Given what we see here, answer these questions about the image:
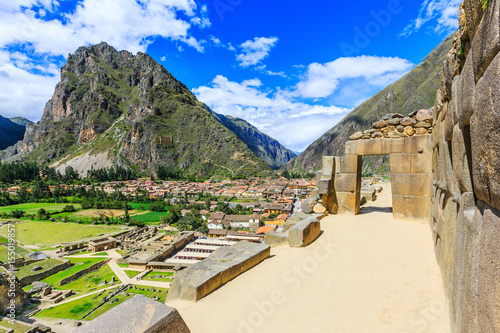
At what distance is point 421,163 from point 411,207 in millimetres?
1359

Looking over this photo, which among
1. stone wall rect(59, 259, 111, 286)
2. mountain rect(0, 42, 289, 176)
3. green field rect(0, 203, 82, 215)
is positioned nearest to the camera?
stone wall rect(59, 259, 111, 286)

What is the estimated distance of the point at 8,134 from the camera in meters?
180

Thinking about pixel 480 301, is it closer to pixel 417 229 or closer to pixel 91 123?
pixel 417 229

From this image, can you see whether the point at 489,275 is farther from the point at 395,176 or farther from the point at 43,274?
the point at 43,274

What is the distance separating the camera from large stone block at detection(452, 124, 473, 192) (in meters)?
2.43

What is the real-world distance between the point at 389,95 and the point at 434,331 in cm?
15101

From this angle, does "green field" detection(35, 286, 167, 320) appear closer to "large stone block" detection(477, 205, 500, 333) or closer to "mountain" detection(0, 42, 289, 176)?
"large stone block" detection(477, 205, 500, 333)

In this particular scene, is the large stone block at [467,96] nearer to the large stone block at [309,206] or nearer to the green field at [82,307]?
the large stone block at [309,206]

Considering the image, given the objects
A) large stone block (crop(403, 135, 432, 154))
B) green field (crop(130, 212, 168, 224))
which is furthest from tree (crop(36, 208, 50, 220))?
A: large stone block (crop(403, 135, 432, 154))

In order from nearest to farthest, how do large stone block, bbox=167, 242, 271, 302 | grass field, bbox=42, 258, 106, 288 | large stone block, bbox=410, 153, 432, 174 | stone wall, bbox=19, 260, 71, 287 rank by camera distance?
large stone block, bbox=167, 242, 271, 302 < large stone block, bbox=410, 153, 432, 174 < stone wall, bbox=19, 260, 71, 287 < grass field, bbox=42, 258, 106, 288

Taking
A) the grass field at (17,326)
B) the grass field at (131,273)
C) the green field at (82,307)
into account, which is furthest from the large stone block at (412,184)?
the grass field at (131,273)

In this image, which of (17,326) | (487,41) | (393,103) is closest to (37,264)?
(17,326)

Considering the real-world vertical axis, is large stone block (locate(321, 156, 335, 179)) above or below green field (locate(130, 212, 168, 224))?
above

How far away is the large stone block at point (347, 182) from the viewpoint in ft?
26.6
